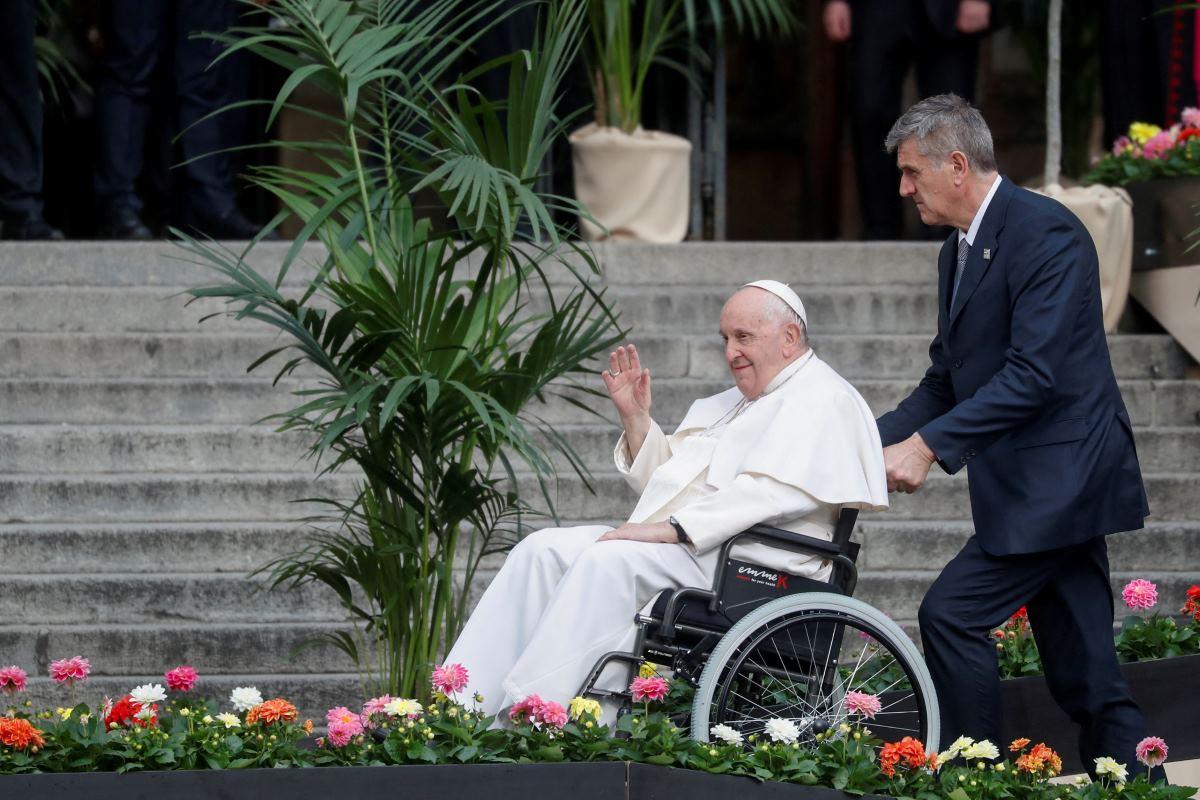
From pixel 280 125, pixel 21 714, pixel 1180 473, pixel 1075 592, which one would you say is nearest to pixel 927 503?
pixel 1180 473

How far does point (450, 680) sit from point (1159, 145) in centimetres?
458

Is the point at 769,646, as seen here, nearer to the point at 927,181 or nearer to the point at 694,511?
the point at 694,511

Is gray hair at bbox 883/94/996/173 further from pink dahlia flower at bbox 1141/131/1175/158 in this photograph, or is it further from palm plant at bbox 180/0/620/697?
pink dahlia flower at bbox 1141/131/1175/158

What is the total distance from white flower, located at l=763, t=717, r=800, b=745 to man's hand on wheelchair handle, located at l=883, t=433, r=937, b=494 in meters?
0.61

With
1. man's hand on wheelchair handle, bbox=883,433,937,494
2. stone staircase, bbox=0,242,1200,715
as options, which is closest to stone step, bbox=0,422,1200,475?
stone staircase, bbox=0,242,1200,715

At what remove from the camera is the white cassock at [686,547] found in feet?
13.9

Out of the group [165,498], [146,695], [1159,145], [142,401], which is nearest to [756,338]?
[146,695]

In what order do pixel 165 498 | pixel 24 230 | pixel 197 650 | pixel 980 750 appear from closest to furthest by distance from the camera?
pixel 980 750, pixel 197 650, pixel 165 498, pixel 24 230

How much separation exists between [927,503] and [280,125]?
16.9 feet

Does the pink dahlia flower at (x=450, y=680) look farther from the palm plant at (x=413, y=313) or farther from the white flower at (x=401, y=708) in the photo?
the palm plant at (x=413, y=313)

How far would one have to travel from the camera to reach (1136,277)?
24.8 ft

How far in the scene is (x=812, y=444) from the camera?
4324 millimetres

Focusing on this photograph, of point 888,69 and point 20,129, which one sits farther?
point 888,69

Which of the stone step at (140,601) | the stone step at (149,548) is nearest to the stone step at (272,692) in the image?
the stone step at (140,601)
